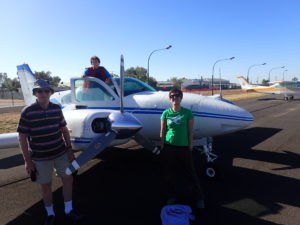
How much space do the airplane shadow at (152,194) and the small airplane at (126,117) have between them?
2.67ft

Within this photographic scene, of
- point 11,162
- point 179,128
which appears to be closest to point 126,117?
point 179,128

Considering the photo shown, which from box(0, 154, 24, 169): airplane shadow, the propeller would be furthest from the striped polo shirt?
box(0, 154, 24, 169): airplane shadow

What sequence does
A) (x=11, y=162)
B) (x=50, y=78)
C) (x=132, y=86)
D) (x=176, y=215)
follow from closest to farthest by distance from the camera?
(x=176, y=215) → (x=132, y=86) → (x=11, y=162) → (x=50, y=78)

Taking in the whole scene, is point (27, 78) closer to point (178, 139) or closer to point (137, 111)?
point (137, 111)

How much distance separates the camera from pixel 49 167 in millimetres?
3873

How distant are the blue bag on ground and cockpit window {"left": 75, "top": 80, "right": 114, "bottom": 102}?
345 centimetres

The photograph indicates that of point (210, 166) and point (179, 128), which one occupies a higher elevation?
point (179, 128)

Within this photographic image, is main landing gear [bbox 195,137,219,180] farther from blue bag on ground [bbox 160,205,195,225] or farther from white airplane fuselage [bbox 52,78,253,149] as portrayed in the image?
blue bag on ground [bbox 160,205,195,225]

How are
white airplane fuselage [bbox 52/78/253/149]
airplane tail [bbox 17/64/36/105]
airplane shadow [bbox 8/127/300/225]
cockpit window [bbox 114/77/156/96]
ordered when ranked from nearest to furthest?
airplane shadow [bbox 8/127/300/225]
white airplane fuselage [bbox 52/78/253/149]
cockpit window [bbox 114/77/156/96]
airplane tail [bbox 17/64/36/105]

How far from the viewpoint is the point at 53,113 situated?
12.5 ft

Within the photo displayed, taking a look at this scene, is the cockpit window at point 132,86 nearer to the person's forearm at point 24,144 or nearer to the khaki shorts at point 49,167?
the khaki shorts at point 49,167

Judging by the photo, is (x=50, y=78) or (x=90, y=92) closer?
(x=90, y=92)

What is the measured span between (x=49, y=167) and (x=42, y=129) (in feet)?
2.12

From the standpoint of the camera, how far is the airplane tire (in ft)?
18.4
